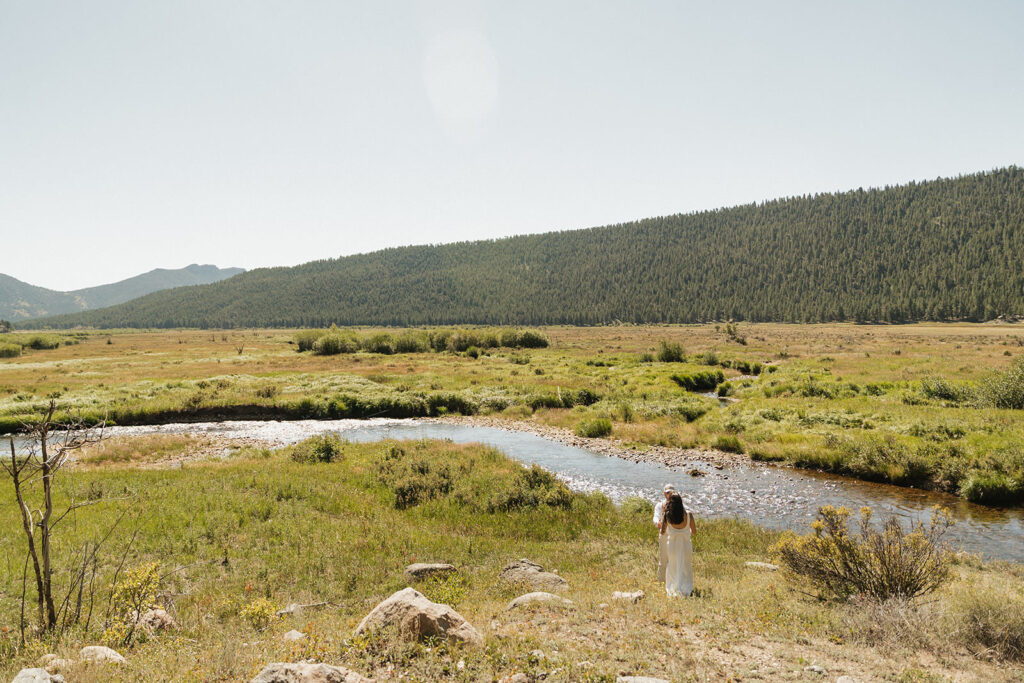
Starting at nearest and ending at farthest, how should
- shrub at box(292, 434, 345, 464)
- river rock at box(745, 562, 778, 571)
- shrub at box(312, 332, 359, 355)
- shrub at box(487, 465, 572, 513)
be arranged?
river rock at box(745, 562, 778, 571), shrub at box(487, 465, 572, 513), shrub at box(292, 434, 345, 464), shrub at box(312, 332, 359, 355)

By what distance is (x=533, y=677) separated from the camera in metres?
6.77

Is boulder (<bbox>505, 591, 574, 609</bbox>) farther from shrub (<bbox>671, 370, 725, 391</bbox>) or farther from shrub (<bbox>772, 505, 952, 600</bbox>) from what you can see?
shrub (<bbox>671, 370, 725, 391</bbox>)

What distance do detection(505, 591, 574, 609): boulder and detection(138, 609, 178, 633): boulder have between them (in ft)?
A: 21.2

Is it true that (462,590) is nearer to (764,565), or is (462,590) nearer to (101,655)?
(101,655)

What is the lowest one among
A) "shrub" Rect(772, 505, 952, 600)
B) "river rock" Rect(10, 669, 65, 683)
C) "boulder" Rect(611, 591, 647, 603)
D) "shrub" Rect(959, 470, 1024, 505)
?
"shrub" Rect(959, 470, 1024, 505)

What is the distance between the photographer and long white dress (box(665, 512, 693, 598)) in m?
11.1

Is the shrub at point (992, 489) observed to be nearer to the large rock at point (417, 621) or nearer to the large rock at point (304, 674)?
the large rock at point (417, 621)

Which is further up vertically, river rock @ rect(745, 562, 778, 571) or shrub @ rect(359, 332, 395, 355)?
shrub @ rect(359, 332, 395, 355)

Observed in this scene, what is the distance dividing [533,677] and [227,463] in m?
25.1

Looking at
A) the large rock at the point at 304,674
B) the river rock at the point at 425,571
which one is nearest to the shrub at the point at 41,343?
the river rock at the point at 425,571

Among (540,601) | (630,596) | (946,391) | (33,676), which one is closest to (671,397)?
(946,391)

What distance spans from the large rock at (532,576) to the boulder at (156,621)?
22.8 feet

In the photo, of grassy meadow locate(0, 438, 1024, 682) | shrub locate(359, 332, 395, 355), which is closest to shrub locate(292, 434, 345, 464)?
Answer: grassy meadow locate(0, 438, 1024, 682)

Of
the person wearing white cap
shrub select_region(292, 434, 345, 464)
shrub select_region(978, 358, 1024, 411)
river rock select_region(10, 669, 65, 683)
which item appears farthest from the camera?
shrub select_region(978, 358, 1024, 411)
